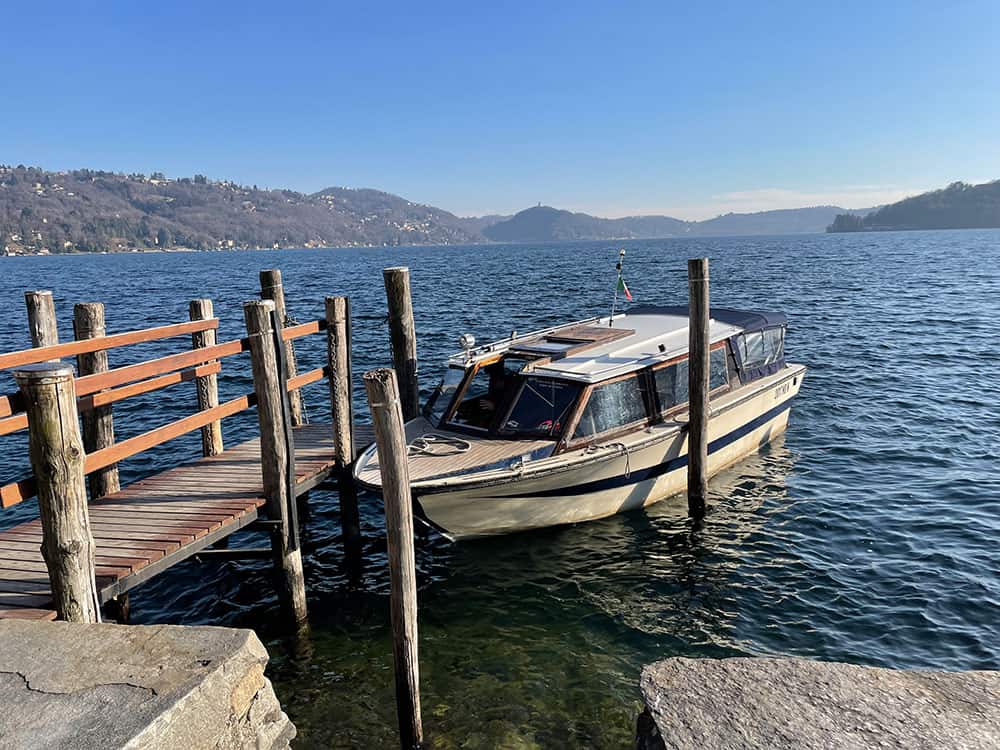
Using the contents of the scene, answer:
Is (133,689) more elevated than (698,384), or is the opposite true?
(698,384)

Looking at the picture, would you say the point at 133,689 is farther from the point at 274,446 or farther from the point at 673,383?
the point at 673,383

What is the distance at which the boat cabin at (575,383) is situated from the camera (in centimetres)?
1089

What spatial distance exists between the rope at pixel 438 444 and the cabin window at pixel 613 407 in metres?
1.71

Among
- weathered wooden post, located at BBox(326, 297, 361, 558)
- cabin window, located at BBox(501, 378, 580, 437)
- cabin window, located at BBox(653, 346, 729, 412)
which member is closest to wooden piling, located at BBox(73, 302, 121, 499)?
weathered wooden post, located at BBox(326, 297, 361, 558)

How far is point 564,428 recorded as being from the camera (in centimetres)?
1062

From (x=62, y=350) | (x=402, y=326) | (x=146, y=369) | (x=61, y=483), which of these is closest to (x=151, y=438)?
(x=146, y=369)

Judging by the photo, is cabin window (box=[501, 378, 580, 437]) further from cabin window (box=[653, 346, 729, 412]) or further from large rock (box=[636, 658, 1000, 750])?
large rock (box=[636, 658, 1000, 750])

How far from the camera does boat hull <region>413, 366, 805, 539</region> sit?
9.80 meters

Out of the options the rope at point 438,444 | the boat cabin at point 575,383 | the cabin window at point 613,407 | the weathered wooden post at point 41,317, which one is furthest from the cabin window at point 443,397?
the weathered wooden post at point 41,317

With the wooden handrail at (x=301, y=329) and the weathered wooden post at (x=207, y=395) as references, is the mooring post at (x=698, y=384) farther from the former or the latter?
the weathered wooden post at (x=207, y=395)

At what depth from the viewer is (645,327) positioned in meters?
14.3

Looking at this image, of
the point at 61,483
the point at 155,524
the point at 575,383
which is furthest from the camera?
the point at 575,383

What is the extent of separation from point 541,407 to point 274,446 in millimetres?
4362

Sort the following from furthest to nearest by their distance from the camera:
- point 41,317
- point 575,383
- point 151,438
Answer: point 575,383
point 41,317
point 151,438
